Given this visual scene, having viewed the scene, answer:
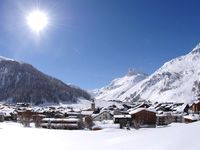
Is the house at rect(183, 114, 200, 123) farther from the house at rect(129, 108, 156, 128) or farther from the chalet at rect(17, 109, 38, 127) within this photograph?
the chalet at rect(17, 109, 38, 127)

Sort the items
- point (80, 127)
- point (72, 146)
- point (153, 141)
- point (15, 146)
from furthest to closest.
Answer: point (80, 127)
point (15, 146)
point (72, 146)
point (153, 141)

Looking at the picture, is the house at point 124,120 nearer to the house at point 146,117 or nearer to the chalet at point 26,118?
the house at point 146,117

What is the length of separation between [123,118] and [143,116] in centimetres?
482

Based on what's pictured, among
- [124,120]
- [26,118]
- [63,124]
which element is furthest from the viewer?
[124,120]

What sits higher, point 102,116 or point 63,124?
point 102,116

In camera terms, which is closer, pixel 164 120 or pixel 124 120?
pixel 124 120

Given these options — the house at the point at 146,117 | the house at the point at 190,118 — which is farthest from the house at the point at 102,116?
the house at the point at 190,118

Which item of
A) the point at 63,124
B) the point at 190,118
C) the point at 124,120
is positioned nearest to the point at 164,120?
the point at 190,118

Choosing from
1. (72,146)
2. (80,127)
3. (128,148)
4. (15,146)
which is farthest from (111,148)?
(80,127)

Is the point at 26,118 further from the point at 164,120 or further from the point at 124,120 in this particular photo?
the point at 164,120

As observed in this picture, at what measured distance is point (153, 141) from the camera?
14742 mm

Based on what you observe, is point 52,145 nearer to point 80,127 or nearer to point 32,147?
point 32,147

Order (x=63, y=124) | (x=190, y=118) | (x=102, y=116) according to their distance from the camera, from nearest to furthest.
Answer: (x=63, y=124) < (x=190, y=118) < (x=102, y=116)

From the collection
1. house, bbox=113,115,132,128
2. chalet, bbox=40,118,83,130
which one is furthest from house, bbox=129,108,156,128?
chalet, bbox=40,118,83,130
